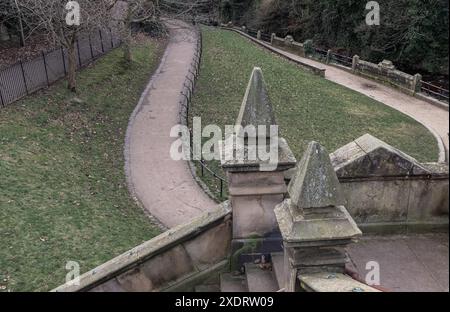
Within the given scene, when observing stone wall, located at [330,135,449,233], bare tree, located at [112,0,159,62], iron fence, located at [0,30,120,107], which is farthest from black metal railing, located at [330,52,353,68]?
stone wall, located at [330,135,449,233]

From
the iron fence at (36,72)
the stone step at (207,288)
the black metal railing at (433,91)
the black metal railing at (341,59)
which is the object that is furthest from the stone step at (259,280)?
the black metal railing at (341,59)

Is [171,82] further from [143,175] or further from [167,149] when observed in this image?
[143,175]

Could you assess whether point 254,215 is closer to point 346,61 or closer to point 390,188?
point 390,188

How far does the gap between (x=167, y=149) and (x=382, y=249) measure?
10.7 metres

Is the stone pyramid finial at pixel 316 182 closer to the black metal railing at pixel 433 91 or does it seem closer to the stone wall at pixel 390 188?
the stone wall at pixel 390 188

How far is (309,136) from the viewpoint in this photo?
58.0 ft

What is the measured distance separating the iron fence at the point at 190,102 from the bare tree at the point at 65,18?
→ 182 inches

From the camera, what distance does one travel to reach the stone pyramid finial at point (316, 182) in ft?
15.5

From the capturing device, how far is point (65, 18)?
54.7 ft

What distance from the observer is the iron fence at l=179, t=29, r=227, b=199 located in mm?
13283

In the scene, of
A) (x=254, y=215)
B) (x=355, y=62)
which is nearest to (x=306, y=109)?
(x=355, y=62)

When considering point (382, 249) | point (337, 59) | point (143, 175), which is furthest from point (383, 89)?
point (382, 249)

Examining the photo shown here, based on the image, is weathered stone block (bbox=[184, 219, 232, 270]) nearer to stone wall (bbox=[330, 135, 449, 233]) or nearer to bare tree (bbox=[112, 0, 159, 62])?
stone wall (bbox=[330, 135, 449, 233])

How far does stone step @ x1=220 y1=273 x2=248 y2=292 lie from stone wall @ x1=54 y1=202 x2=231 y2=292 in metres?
0.12
